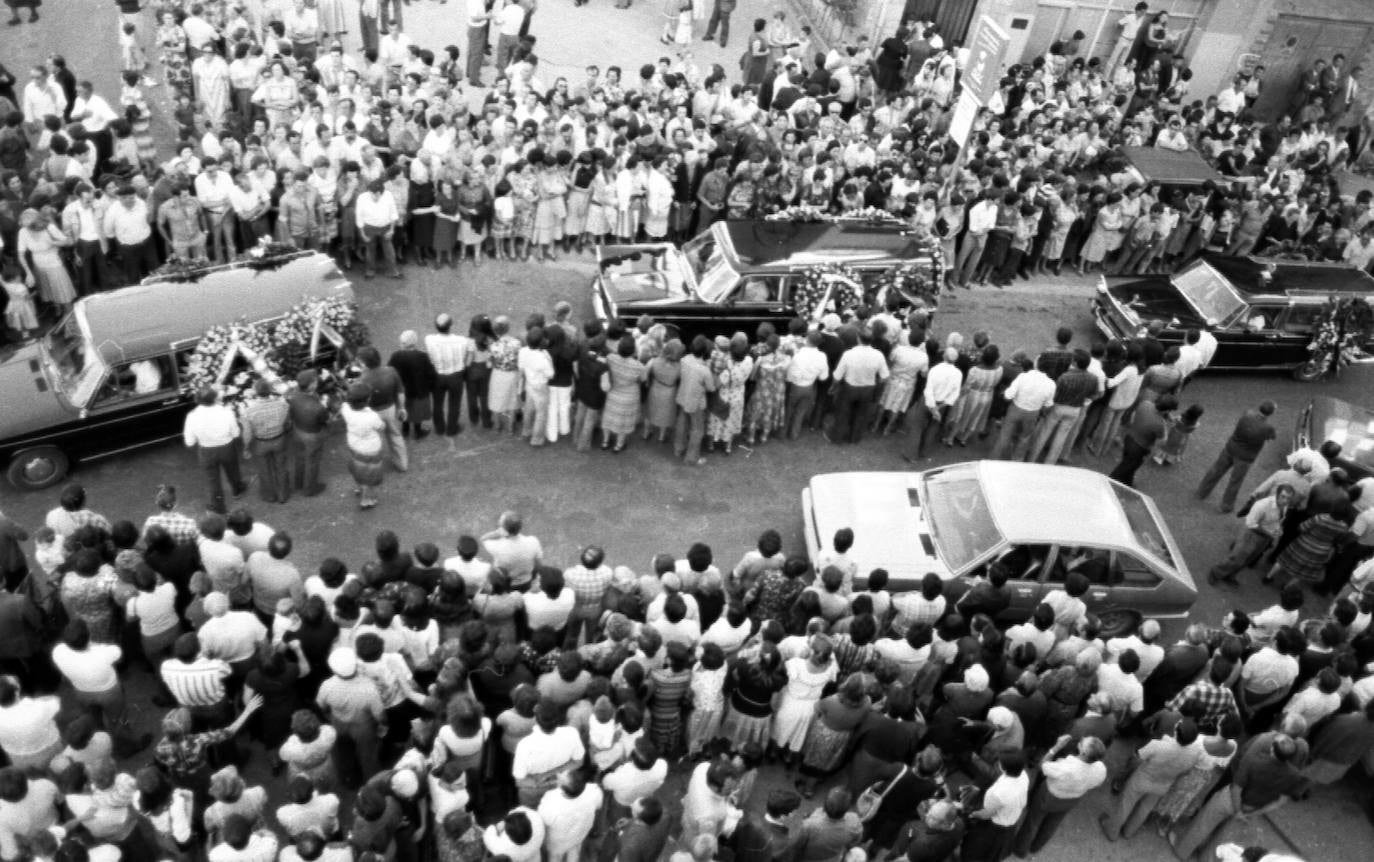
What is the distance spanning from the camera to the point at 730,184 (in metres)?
16.1

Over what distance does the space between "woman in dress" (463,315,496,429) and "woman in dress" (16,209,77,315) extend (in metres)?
4.65

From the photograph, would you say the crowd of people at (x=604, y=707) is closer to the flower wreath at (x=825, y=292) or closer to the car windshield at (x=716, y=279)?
the flower wreath at (x=825, y=292)

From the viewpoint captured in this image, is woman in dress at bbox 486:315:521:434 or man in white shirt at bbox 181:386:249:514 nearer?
man in white shirt at bbox 181:386:249:514

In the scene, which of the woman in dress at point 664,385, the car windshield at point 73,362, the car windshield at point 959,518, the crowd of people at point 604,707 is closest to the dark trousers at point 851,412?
the car windshield at point 959,518

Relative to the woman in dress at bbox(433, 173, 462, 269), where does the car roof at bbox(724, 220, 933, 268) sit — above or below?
above

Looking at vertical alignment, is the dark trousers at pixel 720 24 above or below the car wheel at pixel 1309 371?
above

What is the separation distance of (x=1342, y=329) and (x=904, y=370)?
262 inches

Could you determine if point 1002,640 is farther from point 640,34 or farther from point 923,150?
point 640,34

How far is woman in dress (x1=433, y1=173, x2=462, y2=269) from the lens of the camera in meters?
14.9

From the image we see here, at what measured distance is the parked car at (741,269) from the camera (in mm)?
13922

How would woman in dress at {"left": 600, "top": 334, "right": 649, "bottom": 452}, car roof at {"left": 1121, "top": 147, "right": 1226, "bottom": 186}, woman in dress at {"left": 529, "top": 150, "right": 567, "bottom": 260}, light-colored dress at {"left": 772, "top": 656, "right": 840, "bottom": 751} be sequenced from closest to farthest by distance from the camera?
light-colored dress at {"left": 772, "top": 656, "right": 840, "bottom": 751}, woman in dress at {"left": 600, "top": 334, "right": 649, "bottom": 452}, woman in dress at {"left": 529, "top": 150, "right": 567, "bottom": 260}, car roof at {"left": 1121, "top": 147, "right": 1226, "bottom": 186}

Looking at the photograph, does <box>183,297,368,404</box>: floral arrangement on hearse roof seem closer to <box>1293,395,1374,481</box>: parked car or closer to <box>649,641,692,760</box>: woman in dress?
<box>649,641,692,760</box>: woman in dress

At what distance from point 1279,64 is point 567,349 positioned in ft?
61.5

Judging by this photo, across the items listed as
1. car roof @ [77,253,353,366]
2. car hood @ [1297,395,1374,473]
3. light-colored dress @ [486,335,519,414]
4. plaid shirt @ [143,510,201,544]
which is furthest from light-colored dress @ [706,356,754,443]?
car hood @ [1297,395,1374,473]
